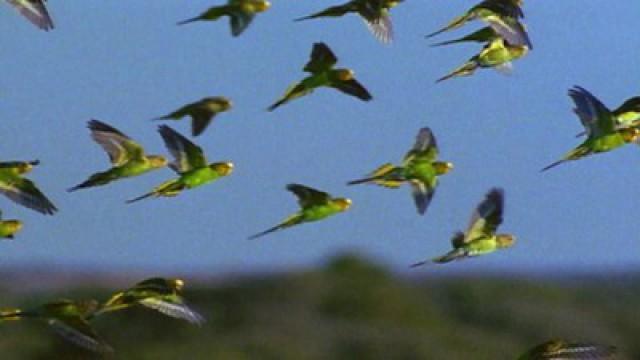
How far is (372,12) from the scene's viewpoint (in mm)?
2453

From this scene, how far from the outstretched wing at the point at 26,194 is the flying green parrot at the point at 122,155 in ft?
0.32

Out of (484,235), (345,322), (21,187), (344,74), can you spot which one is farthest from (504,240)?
(345,322)

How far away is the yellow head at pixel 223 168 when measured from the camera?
97.7 inches

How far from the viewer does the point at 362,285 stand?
8992mm

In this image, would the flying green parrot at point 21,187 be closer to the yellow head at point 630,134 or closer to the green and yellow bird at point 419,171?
the green and yellow bird at point 419,171

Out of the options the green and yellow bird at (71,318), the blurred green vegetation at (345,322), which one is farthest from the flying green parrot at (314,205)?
the blurred green vegetation at (345,322)

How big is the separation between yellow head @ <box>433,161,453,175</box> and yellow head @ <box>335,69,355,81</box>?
0.23 meters

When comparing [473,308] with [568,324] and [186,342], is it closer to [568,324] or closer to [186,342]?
[568,324]

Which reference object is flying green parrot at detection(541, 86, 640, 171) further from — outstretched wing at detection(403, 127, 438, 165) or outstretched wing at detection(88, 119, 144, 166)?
outstretched wing at detection(88, 119, 144, 166)

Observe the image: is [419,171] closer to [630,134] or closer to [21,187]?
[630,134]

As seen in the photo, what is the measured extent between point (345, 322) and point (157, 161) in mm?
6016

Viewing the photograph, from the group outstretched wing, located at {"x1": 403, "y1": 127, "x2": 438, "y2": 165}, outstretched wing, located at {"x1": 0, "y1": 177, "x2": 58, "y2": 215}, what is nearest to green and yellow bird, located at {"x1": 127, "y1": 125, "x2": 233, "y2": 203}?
outstretched wing, located at {"x1": 0, "y1": 177, "x2": 58, "y2": 215}

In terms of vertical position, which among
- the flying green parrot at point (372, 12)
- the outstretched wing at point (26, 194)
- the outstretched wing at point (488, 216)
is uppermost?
the flying green parrot at point (372, 12)

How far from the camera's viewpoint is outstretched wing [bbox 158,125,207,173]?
7.94ft
